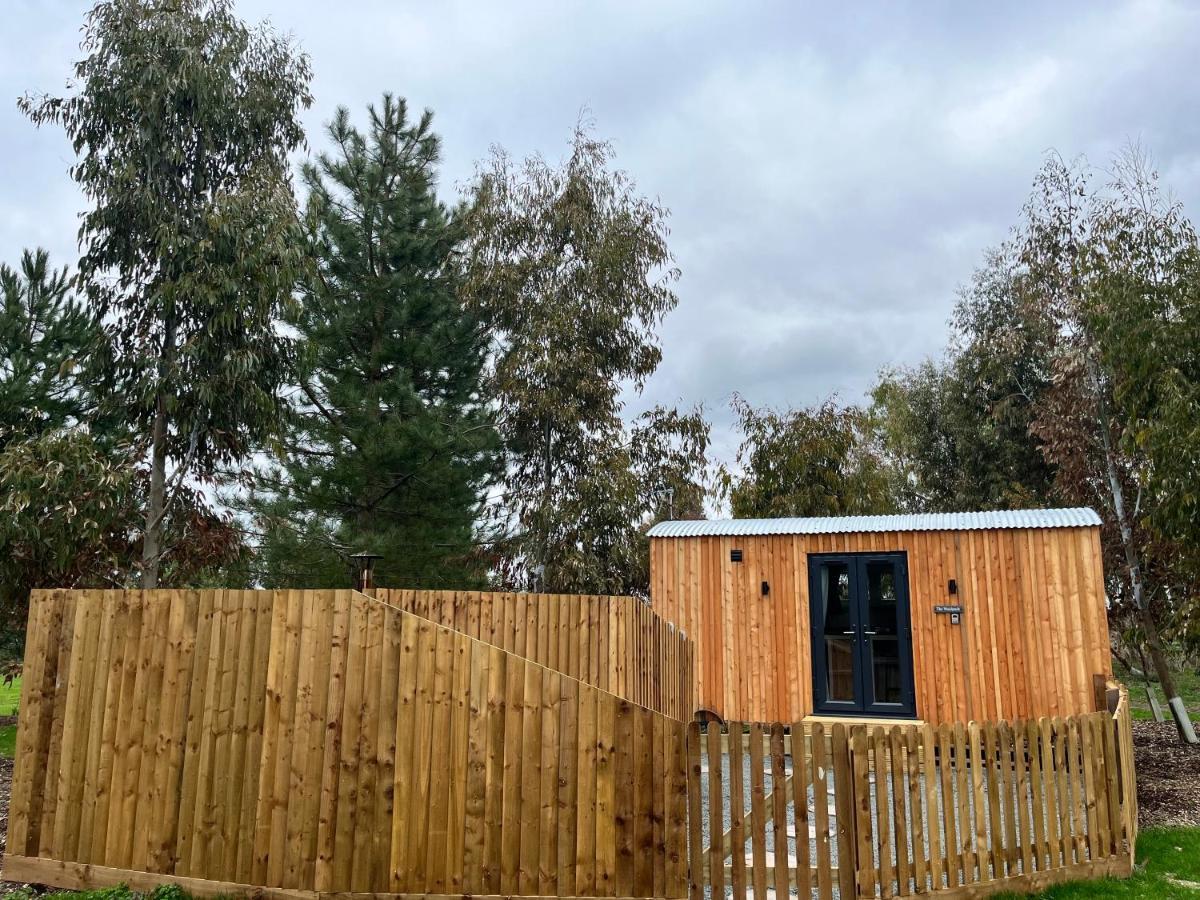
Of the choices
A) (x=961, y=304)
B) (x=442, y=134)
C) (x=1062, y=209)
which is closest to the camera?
(x=1062, y=209)

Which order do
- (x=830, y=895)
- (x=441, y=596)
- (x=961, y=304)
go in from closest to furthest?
(x=830, y=895), (x=441, y=596), (x=961, y=304)

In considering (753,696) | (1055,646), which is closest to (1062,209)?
(1055,646)

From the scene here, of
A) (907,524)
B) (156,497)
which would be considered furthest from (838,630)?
(156,497)

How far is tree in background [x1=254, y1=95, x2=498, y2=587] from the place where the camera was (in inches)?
569

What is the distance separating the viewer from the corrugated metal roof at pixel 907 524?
28.1 feet

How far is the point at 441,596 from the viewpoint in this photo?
7.31m

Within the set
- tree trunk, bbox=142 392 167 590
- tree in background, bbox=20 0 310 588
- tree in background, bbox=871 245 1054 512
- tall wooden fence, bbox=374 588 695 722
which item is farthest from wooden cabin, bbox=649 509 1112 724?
tree in background, bbox=871 245 1054 512

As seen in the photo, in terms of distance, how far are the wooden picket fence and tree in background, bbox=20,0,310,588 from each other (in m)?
8.44

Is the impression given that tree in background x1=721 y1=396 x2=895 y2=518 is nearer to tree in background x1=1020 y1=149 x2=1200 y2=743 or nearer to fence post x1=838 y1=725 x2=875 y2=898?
tree in background x1=1020 y1=149 x2=1200 y2=743

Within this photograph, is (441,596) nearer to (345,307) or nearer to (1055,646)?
(1055,646)

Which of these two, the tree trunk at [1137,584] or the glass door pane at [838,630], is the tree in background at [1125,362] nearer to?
the tree trunk at [1137,584]

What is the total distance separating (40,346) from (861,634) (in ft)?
37.6

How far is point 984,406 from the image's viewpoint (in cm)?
1827

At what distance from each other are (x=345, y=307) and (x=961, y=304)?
1344 centimetres
